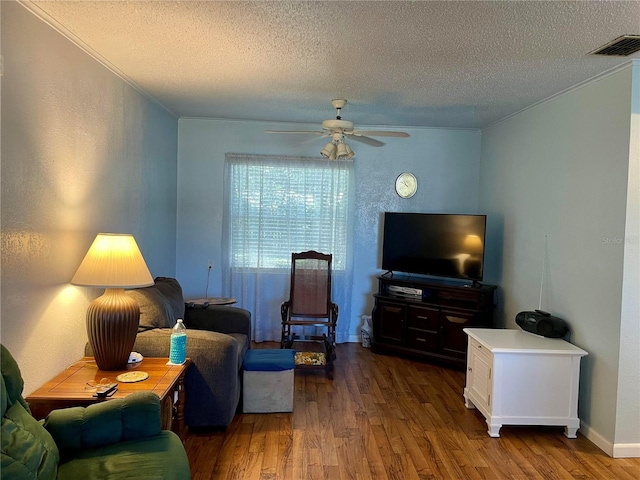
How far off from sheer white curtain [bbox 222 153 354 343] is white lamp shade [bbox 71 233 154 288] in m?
2.50

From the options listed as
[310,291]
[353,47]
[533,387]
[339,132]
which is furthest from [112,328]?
[533,387]

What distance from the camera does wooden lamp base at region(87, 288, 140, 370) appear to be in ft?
8.25

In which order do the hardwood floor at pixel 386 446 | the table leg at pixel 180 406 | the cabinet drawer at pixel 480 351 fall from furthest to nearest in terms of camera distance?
the cabinet drawer at pixel 480 351
the table leg at pixel 180 406
the hardwood floor at pixel 386 446

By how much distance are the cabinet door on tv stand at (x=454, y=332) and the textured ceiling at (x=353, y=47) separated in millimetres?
1976

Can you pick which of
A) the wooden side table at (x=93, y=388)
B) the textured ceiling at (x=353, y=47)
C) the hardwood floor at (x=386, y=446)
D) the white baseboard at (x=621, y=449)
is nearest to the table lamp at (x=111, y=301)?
the wooden side table at (x=93, y=388)

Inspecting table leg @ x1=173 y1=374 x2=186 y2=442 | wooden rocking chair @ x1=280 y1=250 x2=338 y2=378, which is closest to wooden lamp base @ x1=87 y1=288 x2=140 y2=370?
table leg @ x1=173 y1=374 x2=186 y2=442

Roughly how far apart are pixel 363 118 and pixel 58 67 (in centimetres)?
294

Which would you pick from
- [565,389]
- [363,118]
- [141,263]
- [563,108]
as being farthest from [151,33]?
[565,389]

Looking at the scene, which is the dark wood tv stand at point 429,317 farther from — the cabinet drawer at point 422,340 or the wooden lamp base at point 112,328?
the wooden lamp base at point 112,328

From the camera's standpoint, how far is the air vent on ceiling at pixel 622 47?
96.1 inches

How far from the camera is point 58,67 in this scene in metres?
2.53

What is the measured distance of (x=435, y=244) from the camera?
4699mm

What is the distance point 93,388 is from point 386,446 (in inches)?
71.0

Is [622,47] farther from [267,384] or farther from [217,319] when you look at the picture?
[217,319]
